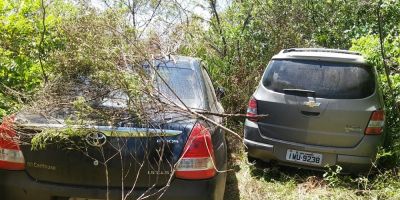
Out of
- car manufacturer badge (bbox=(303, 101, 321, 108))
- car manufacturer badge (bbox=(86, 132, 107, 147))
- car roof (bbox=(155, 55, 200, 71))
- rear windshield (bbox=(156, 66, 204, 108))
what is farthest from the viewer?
car manufacturer badge (bbox=(303, 101, 321, 108))

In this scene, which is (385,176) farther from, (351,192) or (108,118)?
(108,118)

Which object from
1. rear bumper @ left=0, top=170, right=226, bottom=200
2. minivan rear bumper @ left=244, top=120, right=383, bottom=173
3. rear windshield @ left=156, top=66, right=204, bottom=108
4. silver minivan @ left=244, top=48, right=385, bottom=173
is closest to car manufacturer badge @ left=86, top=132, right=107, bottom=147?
rear bumper @ left=0, top=170, right=226, bottom=200

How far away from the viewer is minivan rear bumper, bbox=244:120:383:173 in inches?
197

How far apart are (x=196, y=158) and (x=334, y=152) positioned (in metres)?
2.48

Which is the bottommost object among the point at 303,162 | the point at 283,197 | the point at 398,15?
the point at 283,197

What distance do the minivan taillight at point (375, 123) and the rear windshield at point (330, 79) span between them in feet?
0.86

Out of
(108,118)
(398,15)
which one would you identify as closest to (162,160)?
(108,118)

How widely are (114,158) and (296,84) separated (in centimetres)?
290

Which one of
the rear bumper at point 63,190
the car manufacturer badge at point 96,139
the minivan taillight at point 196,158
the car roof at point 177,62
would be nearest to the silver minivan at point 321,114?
the car roof at point 177,62

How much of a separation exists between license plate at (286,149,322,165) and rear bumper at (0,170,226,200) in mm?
2242

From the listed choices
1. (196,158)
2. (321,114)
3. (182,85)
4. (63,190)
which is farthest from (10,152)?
(321,114)

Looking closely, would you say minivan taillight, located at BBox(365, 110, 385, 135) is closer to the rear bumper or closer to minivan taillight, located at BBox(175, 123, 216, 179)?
minivan taillight, located at BBox(175, 123, 216, 179)

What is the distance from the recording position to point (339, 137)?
502 centimetres

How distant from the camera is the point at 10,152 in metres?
3.22
